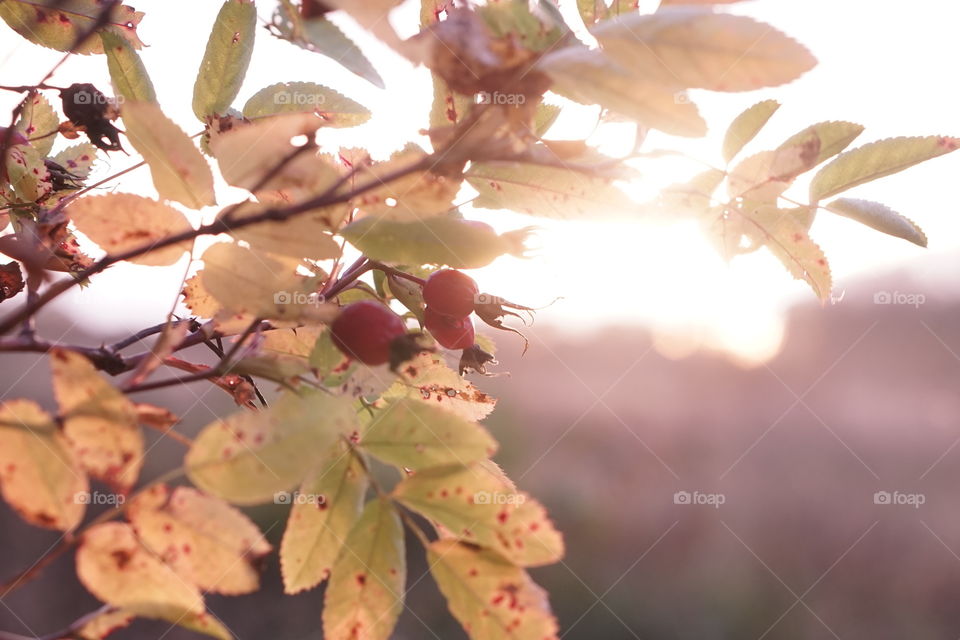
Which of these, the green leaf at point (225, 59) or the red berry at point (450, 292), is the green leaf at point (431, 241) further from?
the green leaf at point (225, 59)

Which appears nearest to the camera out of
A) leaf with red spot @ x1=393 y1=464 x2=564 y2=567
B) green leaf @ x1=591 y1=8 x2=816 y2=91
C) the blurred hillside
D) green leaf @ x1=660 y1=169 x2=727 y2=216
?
green leaf @ x1=591 y1=8 x2=816 y2=91

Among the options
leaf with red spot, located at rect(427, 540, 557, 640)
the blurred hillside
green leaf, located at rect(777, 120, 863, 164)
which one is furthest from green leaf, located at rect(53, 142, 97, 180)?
the blurred hillside

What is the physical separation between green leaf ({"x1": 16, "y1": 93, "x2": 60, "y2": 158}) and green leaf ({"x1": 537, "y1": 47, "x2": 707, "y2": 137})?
804 millimetres

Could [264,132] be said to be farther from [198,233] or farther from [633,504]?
[633,504]

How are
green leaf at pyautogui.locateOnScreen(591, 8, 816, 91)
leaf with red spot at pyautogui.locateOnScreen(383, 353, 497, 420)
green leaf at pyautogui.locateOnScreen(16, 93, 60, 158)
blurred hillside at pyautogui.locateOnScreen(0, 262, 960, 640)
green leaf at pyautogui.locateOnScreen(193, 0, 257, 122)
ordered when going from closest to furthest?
green leaf at pyautogui.locateOnScreen(591, 8, 816, 91), leaf with red spot at pyautogui.locateOnScreen(383, 353, 497, 420), green leaf at pyautogui.locateOnScreen(193, 0, 257, 122), green leaf at pyautogui.locateOnScreen(16, 93, 60, 158), blurred hillside at pyautogui.locateOnScreen(0, 262, 960, 640)

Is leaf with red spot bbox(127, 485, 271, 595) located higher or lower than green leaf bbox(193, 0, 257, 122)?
lower

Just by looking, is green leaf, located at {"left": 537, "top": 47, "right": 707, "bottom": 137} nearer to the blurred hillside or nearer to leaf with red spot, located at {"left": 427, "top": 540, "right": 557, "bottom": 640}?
leaf with red spot, located at {"left": 427, "top": 540, "right": 557, "bottom": 640}

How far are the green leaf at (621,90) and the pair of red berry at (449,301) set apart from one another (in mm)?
336

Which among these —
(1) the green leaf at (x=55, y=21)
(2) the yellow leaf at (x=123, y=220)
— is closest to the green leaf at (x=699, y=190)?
(2) the yellow leaf at (x=123, y=220)

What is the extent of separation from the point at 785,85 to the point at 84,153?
92cm

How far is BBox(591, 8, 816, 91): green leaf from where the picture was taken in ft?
1.20

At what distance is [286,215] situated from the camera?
41cm

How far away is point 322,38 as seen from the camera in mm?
466

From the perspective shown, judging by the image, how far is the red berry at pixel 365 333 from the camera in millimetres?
539
